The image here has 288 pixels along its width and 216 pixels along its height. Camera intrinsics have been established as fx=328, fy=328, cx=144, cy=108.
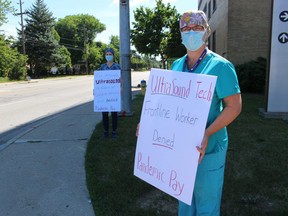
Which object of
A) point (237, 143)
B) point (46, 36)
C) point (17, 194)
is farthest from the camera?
point (46, 36)

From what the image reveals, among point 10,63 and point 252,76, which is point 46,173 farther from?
point 10,63

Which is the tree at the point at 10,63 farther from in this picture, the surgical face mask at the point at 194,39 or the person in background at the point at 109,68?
the surgical face mask at the point at 194,39

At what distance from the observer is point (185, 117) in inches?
92.0

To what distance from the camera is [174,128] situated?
7.97 feet

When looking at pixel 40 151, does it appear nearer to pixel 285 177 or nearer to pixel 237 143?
pixel 237 143

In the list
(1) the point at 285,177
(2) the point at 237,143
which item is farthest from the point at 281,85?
(1) the point at 285,177

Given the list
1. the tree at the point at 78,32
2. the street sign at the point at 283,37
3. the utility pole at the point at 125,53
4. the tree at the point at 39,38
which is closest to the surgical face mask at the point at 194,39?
the utility pole at the point at 125,53

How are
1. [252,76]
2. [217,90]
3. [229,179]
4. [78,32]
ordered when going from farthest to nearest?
[78,32], [252,76], [229,179], [217,90]

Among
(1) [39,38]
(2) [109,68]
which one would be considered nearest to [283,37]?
(2) [109,68]

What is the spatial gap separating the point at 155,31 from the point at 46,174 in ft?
94.3

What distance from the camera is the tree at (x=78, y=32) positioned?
83.7m

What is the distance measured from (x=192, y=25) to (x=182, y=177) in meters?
1.10

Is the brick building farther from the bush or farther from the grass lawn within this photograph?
the grass lawn

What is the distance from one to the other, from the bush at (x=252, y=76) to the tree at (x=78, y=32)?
67.4m
